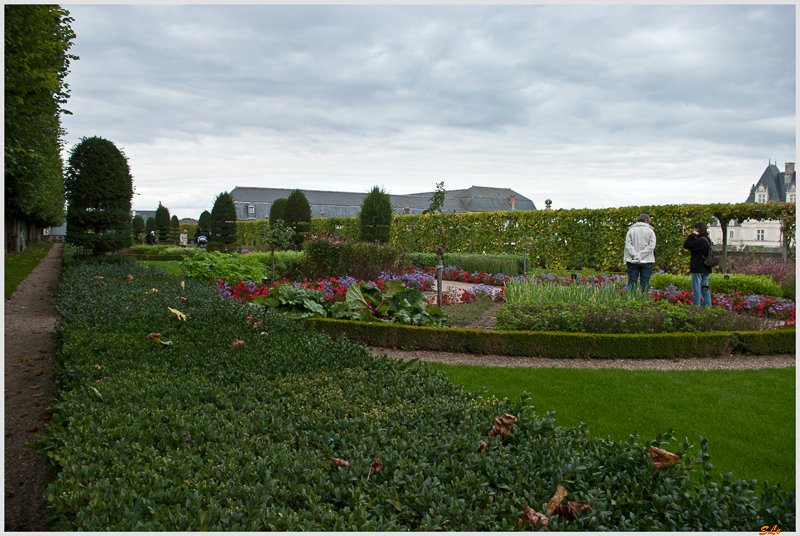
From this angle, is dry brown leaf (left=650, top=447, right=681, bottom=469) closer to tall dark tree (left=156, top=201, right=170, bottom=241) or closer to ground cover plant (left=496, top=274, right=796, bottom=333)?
ground cover plant (left=496, top=274, right=796, bottom=333)

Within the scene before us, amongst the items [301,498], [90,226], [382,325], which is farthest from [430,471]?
[90,226]

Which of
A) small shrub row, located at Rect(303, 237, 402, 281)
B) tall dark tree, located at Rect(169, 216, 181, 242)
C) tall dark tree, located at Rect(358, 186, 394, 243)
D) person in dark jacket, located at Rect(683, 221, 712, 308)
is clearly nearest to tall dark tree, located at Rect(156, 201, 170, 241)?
tall dark tree, located at Rect(169, 216, 181, 242)

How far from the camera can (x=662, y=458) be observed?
199 centimetres

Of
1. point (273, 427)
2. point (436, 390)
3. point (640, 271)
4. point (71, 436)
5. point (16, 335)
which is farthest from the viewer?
point (640, 271)

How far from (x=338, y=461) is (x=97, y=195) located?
38.9 feet

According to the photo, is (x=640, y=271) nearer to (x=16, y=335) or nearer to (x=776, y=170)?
(x=16, y=335)

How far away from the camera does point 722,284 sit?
9.86 m

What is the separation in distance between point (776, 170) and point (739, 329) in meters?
56.6

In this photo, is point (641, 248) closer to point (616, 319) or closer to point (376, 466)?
→ point (616, 319)

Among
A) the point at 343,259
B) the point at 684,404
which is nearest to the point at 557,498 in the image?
the point at 684,404

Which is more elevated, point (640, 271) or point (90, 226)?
point (90, 226)

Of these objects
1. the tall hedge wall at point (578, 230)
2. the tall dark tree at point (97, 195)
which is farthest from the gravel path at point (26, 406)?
the tall hedge wall at point (578, 230)

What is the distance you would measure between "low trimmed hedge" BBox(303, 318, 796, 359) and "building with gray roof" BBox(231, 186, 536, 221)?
1563 inches

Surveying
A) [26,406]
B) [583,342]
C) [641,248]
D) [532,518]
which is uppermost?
[641,248]
